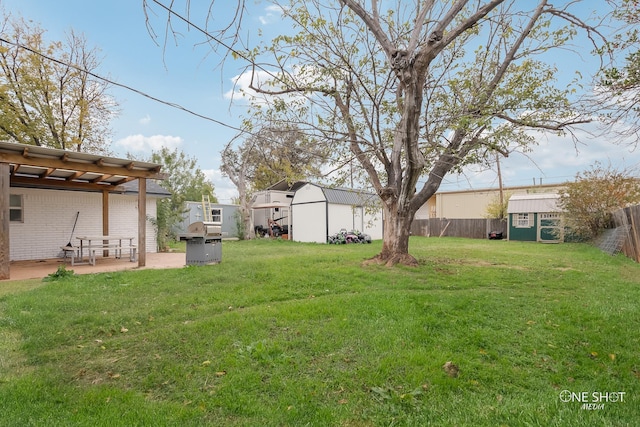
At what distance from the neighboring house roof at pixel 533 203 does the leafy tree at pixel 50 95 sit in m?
22.8

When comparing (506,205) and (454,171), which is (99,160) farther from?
(506,205)

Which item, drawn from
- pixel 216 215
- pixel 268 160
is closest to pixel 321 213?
pixel 216 215

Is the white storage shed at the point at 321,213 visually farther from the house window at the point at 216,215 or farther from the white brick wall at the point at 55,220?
the white brick wall at the point at 55,220

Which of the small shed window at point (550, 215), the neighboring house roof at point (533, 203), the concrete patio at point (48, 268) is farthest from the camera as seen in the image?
the neighboring house roof at point (533, 203)

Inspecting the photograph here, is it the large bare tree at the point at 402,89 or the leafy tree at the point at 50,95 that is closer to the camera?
the large bare tree at the point at 402,89

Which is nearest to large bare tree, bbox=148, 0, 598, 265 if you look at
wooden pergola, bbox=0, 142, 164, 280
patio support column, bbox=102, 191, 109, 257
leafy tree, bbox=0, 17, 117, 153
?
wooden pergola, bbox=0, 142, 164, 280

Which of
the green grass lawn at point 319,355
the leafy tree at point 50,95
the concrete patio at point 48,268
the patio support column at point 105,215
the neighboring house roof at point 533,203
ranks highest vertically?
the leafy tree at point 50,95

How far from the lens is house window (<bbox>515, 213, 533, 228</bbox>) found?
64.8 ft

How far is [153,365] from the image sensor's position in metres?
3.05

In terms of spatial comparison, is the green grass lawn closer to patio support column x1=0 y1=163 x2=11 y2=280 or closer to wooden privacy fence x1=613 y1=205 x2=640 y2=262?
patio support column x1=0 y1=163 x2=11 y2=280

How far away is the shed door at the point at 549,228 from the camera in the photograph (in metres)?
18.4

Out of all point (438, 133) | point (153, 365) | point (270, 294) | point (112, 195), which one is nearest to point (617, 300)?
point (438, 133)

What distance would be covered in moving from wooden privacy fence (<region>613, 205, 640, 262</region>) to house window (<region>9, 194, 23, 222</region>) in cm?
1805

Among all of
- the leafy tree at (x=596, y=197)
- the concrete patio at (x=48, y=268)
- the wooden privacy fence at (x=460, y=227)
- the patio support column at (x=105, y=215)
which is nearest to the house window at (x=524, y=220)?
the wooden privacy fence at (x=460, y=227)
